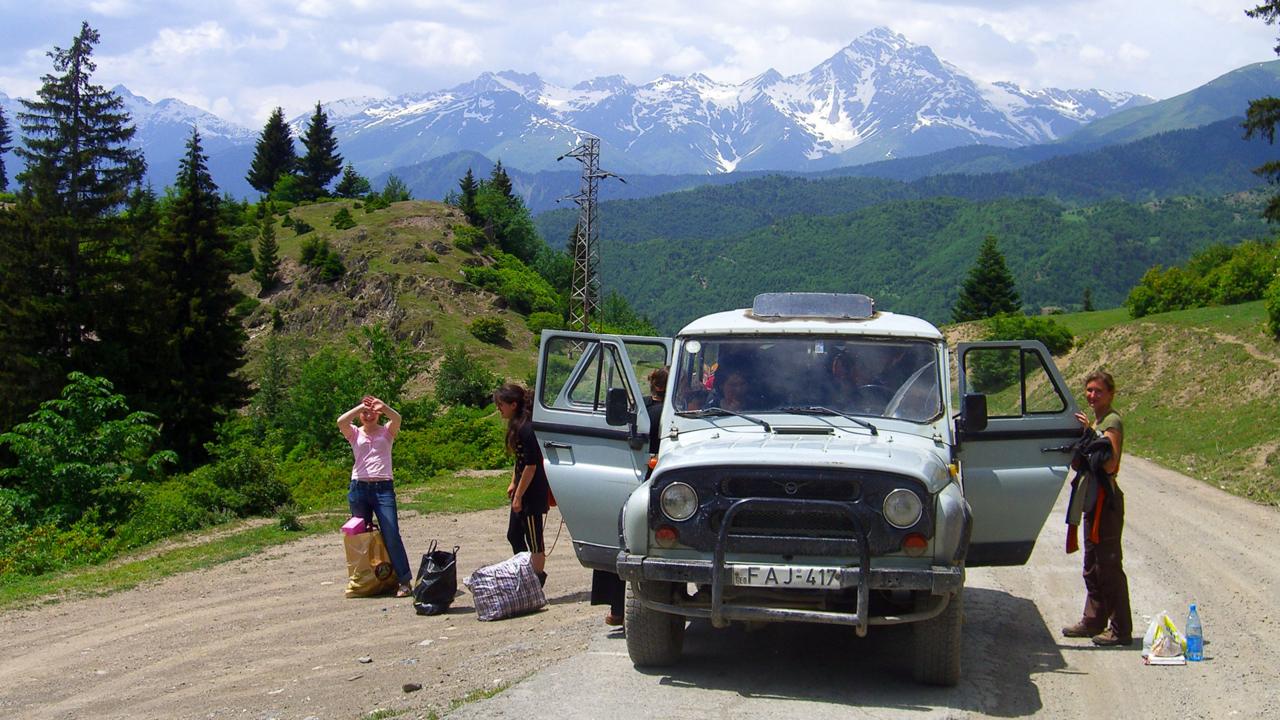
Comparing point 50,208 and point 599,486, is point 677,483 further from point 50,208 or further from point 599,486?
point 50,208

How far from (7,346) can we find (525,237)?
71171 mm

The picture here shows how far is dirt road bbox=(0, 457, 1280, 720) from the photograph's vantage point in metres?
6.89

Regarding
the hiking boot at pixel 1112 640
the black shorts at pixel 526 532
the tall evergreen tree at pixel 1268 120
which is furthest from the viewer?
the tall evergreen tree at pixel 1268 120

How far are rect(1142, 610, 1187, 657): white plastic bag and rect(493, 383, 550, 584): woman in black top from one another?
479cm

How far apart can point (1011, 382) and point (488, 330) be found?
2463 inches

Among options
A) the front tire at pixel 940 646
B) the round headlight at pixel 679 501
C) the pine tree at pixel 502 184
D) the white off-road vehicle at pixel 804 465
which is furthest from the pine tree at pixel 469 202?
the front tire at pixel 940 646

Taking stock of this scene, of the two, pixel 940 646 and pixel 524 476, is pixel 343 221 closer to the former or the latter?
pixel 524 476

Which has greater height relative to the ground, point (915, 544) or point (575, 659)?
point (915, 544)

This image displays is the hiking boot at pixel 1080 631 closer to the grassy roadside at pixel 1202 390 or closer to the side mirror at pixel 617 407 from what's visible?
the side mirror at pixel 617 407

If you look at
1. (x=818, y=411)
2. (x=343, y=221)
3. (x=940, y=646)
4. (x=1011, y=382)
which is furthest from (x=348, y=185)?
(x=940, y=646)

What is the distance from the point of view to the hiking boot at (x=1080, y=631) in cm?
859

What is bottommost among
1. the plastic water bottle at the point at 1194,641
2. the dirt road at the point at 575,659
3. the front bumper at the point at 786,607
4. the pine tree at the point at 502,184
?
the dirt road at the point at 575,659

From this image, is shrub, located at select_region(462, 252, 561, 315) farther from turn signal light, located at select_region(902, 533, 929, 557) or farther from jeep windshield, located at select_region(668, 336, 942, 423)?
turn signal light, located at select_region(902, 533, 929, 557)

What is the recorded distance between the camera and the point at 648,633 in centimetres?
729
